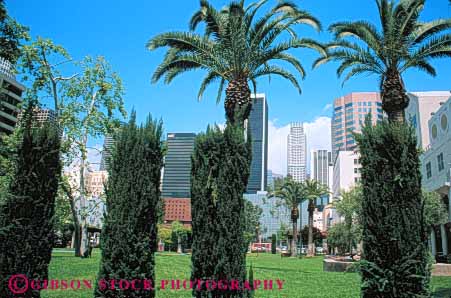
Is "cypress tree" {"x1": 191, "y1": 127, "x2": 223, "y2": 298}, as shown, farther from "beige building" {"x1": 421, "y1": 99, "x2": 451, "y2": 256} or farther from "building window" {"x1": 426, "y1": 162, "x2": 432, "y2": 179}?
"building window" {"x1": 426, "y1": 162, "x2": 432, "y2": 179}

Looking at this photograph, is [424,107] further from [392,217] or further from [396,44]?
[392,217]

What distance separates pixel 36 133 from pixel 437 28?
14.2 meters

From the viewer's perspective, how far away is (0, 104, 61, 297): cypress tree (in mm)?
7648

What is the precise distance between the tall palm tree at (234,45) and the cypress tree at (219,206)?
5.14m

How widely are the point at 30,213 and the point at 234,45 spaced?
28.2 ft

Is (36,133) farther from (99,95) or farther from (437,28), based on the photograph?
(99,95)

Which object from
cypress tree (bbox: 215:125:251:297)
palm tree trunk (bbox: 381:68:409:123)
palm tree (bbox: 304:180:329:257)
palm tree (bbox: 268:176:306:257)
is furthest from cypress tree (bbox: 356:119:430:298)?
palm tree (bbox: 304:180:329:257)

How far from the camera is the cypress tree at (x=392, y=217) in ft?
23.4

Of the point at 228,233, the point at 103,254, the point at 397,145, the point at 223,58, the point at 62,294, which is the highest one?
the point at 223,58

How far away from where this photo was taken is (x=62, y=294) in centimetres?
1083

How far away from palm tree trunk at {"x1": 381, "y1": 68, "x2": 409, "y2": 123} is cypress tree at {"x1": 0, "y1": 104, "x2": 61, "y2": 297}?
449 inches

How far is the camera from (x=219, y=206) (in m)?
7.92

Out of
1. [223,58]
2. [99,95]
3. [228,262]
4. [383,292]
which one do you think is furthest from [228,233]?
[99,95]

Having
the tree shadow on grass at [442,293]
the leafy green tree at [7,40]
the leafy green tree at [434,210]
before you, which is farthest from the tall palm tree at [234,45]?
the leafy green tree at [434,210]
